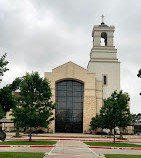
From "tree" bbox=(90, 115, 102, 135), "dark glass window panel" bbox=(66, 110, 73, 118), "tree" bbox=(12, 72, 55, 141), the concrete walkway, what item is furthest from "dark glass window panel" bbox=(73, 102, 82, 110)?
the concrete walkway

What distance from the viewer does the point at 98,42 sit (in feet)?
174

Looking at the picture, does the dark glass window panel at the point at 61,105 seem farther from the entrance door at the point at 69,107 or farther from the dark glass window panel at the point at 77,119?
the dark glass window panel at the point at 77,119

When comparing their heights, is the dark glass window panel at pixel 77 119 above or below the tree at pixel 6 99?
below

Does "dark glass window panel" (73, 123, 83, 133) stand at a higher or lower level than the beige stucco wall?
lower

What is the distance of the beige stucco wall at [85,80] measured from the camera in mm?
48028

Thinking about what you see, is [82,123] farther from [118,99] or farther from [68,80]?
[118,99]

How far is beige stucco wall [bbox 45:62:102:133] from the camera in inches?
1891

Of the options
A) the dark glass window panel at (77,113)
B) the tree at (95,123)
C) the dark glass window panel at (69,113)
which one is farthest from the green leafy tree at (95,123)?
the dark glass window panel at (69,113)

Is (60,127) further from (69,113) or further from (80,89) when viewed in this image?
(80,89)

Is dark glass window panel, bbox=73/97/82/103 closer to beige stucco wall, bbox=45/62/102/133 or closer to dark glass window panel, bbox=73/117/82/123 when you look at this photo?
beige stucco wall, bbox=45/62/102/133

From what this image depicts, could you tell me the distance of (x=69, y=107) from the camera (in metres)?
48.7

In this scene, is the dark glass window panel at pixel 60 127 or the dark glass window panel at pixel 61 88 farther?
the dark glass window panel at pixel 61 88

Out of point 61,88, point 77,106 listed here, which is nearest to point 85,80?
point 61,88

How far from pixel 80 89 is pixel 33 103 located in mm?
21375
